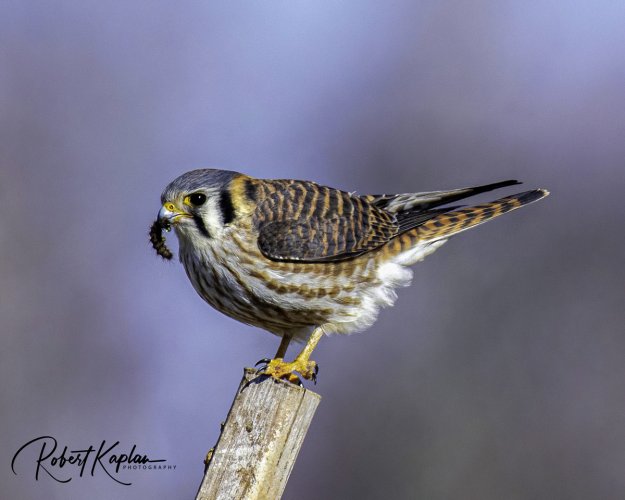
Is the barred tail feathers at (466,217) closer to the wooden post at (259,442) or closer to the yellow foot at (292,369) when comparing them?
the yellow foot at (292,369)

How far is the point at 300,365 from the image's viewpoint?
3541 mm

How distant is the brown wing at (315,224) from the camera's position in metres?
3.62

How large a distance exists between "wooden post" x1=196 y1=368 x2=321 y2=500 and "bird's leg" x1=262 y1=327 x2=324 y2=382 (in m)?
0.47

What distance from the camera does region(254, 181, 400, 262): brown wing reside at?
11.9ft

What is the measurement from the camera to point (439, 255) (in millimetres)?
6234

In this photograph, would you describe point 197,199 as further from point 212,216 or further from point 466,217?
point 466,217

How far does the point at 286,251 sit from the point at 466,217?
989 mm

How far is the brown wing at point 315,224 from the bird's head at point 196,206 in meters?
0.15

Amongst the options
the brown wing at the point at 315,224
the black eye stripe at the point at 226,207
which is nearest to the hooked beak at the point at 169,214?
the black eye stripe at the point at 226,207

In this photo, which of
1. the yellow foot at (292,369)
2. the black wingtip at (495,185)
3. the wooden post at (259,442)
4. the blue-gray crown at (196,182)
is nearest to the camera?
the wooden post at (259,442)

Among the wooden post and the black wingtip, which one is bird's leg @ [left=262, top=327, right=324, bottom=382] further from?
the black wingtip

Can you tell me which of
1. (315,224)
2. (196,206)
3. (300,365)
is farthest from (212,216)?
(300,365)

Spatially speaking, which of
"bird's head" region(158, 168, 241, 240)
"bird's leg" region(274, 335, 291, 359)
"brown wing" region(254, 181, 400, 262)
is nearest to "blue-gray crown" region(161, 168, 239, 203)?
"bird's head" region(158, 168, 241, 240)

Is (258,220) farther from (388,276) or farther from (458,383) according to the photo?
(458,383)
